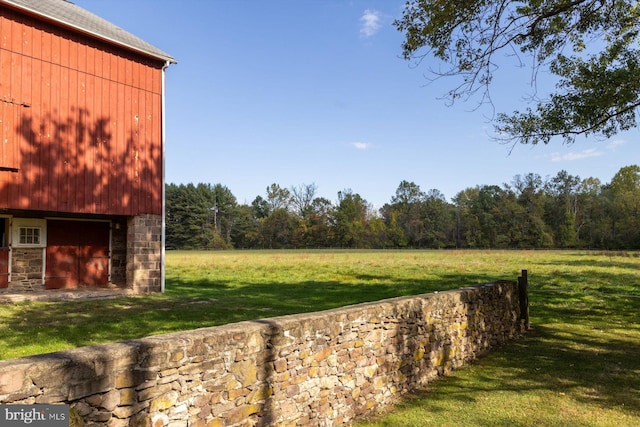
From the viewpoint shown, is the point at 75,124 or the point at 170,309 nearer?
the point at 170,309

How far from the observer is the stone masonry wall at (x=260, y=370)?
2971mm

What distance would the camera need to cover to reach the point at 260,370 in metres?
4.22

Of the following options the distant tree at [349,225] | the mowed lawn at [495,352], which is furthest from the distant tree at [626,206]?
the mowed lawn at [495,352]

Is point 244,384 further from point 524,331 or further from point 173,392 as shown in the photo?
point 524,331

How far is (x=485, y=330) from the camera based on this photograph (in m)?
8.50

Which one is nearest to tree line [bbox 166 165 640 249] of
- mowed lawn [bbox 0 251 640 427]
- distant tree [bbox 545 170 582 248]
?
distant tree [bbox 545 170 582 248]

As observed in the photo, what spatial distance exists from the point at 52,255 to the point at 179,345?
1304cm

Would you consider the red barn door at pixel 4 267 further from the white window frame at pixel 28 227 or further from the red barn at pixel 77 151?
the white window frame at pixel 28 227

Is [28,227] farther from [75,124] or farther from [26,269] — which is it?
[75,124]

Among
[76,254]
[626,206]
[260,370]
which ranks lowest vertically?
[260,370]

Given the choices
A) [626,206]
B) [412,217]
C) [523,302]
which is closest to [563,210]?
[626,206]

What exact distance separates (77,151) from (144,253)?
3.63 m

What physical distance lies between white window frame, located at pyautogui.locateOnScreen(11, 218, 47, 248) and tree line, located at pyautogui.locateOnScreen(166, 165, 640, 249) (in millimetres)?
75376

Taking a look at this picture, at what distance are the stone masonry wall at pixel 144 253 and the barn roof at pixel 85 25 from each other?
5133mm
